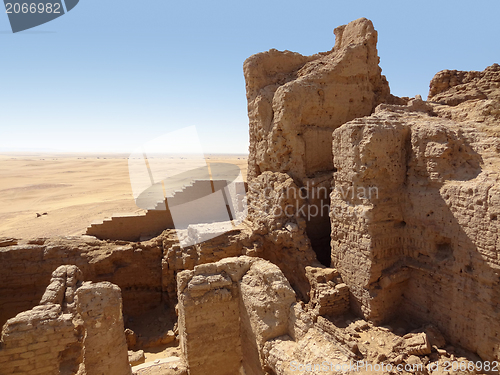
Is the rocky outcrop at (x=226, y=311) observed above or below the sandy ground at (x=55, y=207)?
above

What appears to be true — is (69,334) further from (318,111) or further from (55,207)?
(55,207)

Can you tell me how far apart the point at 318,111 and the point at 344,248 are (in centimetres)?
420

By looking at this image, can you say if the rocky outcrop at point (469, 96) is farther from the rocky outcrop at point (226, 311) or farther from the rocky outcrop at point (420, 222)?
the rocky outcrop at point (226, 311)

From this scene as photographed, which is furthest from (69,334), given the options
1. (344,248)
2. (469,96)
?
(469,96)

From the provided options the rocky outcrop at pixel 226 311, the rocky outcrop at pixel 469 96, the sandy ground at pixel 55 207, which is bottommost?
the sandy ground at pixel 55 207

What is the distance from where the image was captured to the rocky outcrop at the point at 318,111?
9477 mm

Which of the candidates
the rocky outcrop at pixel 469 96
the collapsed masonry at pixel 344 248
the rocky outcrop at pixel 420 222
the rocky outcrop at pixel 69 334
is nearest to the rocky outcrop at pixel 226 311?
the collapsed masonry at pixel 344 248

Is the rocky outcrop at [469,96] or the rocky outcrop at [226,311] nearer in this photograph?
the rocky outcrop at [226,311]

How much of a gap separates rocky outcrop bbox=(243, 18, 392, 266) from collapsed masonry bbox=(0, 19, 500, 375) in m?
0.04

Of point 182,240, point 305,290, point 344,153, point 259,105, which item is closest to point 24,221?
A: point 182,240

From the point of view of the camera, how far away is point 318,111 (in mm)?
9734

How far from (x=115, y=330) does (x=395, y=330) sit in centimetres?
529

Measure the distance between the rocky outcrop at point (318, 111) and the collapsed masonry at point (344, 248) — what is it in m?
0.04

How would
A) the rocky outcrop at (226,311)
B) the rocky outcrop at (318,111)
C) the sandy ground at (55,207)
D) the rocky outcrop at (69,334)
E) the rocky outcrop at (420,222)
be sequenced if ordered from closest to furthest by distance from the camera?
1. the rocky outcrop at (69,334)
2. the rocky outcrop at (226,311)
3. the rocky outcrop at (420,222)
4. the rocky outcrop at (318,111)
5. the sandy ground at (55,207)
